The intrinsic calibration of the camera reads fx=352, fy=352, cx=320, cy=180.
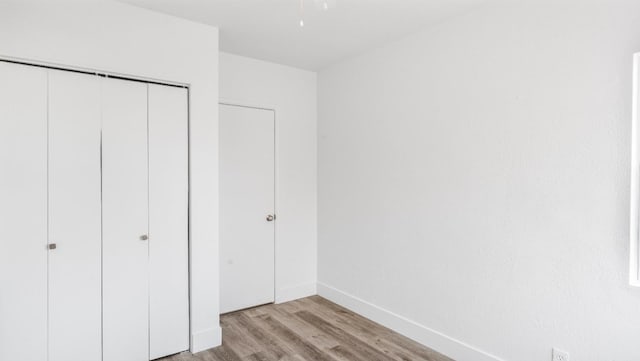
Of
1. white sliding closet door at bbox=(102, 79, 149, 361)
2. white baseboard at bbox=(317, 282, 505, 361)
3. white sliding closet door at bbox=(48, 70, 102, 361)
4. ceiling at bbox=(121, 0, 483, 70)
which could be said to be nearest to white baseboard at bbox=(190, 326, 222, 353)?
white sliding closet door at bbox=(102, 79, 149, 361)

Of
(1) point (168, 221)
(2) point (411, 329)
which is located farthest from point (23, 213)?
(2) point (411, 329)

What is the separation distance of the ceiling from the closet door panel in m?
0.65

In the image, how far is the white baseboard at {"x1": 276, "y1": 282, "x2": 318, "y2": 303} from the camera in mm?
3895

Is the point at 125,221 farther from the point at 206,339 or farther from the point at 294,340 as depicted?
the point at 294,340

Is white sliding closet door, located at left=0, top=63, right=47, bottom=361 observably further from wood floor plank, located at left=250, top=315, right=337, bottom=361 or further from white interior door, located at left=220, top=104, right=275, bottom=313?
wood floor plank, located at left=250, top=315, right=337, bottom=361

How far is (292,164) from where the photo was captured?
4.00m

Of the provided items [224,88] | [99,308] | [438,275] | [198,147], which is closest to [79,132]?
[198,147]

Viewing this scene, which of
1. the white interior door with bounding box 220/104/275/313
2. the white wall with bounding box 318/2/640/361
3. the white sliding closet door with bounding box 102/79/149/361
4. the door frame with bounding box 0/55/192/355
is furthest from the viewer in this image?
the white interior door with bounding box 220/104/275/313

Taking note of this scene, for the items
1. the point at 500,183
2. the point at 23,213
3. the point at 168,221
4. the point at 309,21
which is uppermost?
the point at 309,21

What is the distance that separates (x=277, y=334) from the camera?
123 inches

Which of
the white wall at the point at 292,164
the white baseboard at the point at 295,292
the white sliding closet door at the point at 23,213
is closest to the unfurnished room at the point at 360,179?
the white sliding closet door at the point at 23,213

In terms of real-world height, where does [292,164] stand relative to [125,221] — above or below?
above

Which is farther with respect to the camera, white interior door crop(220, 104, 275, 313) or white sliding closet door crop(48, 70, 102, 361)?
white interior door crop(220, 104, 275, 313)

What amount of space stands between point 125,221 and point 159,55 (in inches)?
48.9
